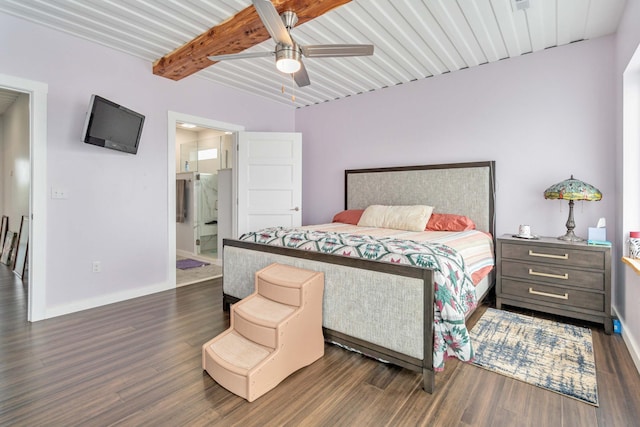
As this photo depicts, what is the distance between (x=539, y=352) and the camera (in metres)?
2.23

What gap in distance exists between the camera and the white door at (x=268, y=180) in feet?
14.9

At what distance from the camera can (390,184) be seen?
14.0ft

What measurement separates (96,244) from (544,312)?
4459 millimetres

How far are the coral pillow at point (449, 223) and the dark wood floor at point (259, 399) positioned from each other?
1399 millimetres

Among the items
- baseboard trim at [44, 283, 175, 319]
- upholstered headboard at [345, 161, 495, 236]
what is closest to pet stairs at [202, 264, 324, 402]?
baseboard trim at [44, 283, 175, 319]

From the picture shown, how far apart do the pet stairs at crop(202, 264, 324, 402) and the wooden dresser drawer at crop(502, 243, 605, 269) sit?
2001mm

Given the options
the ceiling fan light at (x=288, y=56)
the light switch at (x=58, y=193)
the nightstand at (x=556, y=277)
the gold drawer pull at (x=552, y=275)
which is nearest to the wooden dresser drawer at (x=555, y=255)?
the nightstand at (x=556, y=277)

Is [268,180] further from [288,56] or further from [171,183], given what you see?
[288,56]

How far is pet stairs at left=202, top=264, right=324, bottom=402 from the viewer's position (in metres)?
1.75

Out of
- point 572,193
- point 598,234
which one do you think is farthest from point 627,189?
point 598,234

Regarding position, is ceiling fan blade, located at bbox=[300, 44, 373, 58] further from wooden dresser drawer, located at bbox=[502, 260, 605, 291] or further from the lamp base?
the lamp base

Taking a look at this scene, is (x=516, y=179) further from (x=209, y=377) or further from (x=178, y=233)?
(x=178, y=233)

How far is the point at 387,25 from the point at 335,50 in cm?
92

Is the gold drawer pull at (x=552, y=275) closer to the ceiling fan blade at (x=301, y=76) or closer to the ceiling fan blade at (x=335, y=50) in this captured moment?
the ceiling fan blade at (x=335, y=50)
